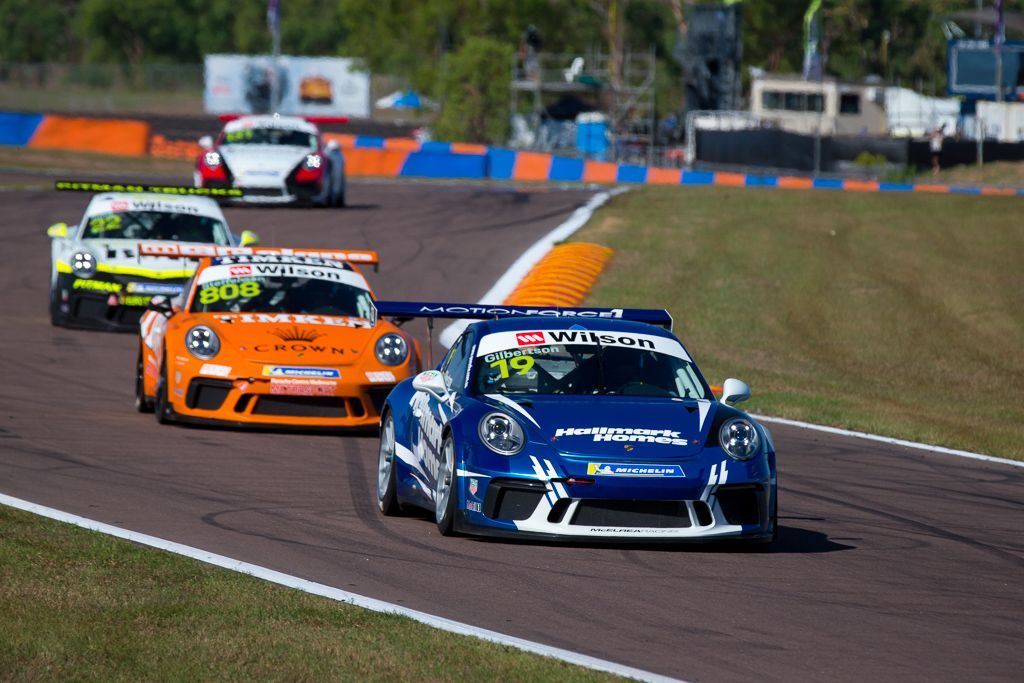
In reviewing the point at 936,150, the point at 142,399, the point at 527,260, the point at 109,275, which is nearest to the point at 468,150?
the point at 936,150

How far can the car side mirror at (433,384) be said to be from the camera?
916 centimetres

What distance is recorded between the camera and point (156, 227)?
19.0 metres

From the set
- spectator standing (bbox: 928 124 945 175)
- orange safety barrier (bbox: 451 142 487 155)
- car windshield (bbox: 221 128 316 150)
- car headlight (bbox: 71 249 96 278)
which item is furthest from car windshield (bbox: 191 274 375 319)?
spectator standing (bbox: 928 124 945 175)

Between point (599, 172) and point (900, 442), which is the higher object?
point (599, 172)

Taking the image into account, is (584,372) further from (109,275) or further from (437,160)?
(437,160)

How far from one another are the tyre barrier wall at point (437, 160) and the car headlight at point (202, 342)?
27.8m

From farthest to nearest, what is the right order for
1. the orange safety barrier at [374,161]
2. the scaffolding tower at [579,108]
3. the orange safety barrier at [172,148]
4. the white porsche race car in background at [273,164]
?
the scaffolding tower at [579,108] → the orange safety barrier at [172,148] → the orange safety barrier at [374,161] → the white porsche race car in background at [273,164]

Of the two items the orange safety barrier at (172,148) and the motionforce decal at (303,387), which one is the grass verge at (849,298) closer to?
the motionforce decal at (303,387)

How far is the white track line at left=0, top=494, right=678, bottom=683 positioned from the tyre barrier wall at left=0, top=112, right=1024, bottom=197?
3179 centimetres

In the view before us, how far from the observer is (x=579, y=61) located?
5900cm

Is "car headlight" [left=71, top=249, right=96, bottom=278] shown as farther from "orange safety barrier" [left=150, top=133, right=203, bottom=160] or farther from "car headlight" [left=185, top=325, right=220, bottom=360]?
"orange safety barrier" [left=150, top=133, right=203, bottom=160]

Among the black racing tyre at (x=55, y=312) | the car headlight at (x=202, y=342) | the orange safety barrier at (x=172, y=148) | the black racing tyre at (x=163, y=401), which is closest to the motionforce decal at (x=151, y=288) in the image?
the black racing tyre at (x=55, y=312)

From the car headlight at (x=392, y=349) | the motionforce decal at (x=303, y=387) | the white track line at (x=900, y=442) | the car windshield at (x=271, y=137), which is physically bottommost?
the white track line at (x=900, y=442)

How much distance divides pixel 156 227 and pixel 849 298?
7.98 m
